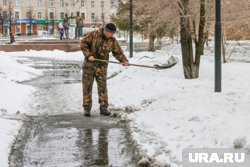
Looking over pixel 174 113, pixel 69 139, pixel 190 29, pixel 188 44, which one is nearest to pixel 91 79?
pixel 174 113

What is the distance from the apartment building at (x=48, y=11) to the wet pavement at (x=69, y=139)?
292 ft

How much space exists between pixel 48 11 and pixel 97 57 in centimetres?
9662

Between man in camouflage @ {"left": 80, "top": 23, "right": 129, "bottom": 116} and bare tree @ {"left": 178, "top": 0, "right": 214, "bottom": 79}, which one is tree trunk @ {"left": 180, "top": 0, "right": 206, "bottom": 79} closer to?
bare tree @ {"left": 178, "top": 0, "right": 214, "bottom": 79}

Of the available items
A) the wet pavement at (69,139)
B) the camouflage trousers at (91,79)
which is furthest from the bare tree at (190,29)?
the camouflage trousers at (91,79)

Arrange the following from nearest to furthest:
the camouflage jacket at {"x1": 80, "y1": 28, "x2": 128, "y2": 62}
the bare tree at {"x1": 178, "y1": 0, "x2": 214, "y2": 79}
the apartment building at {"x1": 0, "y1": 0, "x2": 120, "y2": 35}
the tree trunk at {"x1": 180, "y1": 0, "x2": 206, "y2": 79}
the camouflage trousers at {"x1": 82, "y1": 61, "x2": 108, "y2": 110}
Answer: the camouflage jacket at {"x1": 80, "y1": 28, "x2": 128, "y2": 62}
the camouflage trousers at {"x1": 82, "y1": 61, "x2": 108, "y2": 110}
the bare tree at {"x1": 178, "y1": 0, "x2": 214, "y2": 79}
the tree trunk at {"x1": 180, "y1": 0, "x2": 206, "y2": 79}
the apartment building at {"x1": 0, "y1": 0, "x2": 120, "y2": 35}

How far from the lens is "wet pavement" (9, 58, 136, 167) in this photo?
6.34m

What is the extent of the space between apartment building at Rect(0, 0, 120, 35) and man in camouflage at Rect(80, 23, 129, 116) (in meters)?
89.4

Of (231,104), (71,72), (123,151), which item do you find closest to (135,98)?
(231,104)

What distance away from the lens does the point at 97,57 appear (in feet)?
31.1

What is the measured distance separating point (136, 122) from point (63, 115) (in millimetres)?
1702

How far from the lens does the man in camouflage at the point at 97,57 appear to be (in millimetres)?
9328

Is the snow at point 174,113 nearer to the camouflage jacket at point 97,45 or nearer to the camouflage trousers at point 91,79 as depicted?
the camouflage trousers at point 91,79

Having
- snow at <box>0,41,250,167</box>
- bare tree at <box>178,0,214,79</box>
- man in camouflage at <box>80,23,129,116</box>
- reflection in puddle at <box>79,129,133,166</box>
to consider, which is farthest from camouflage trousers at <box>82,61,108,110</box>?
bare tree at <box>178,0,214,79</box>

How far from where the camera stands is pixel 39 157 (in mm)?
6523
